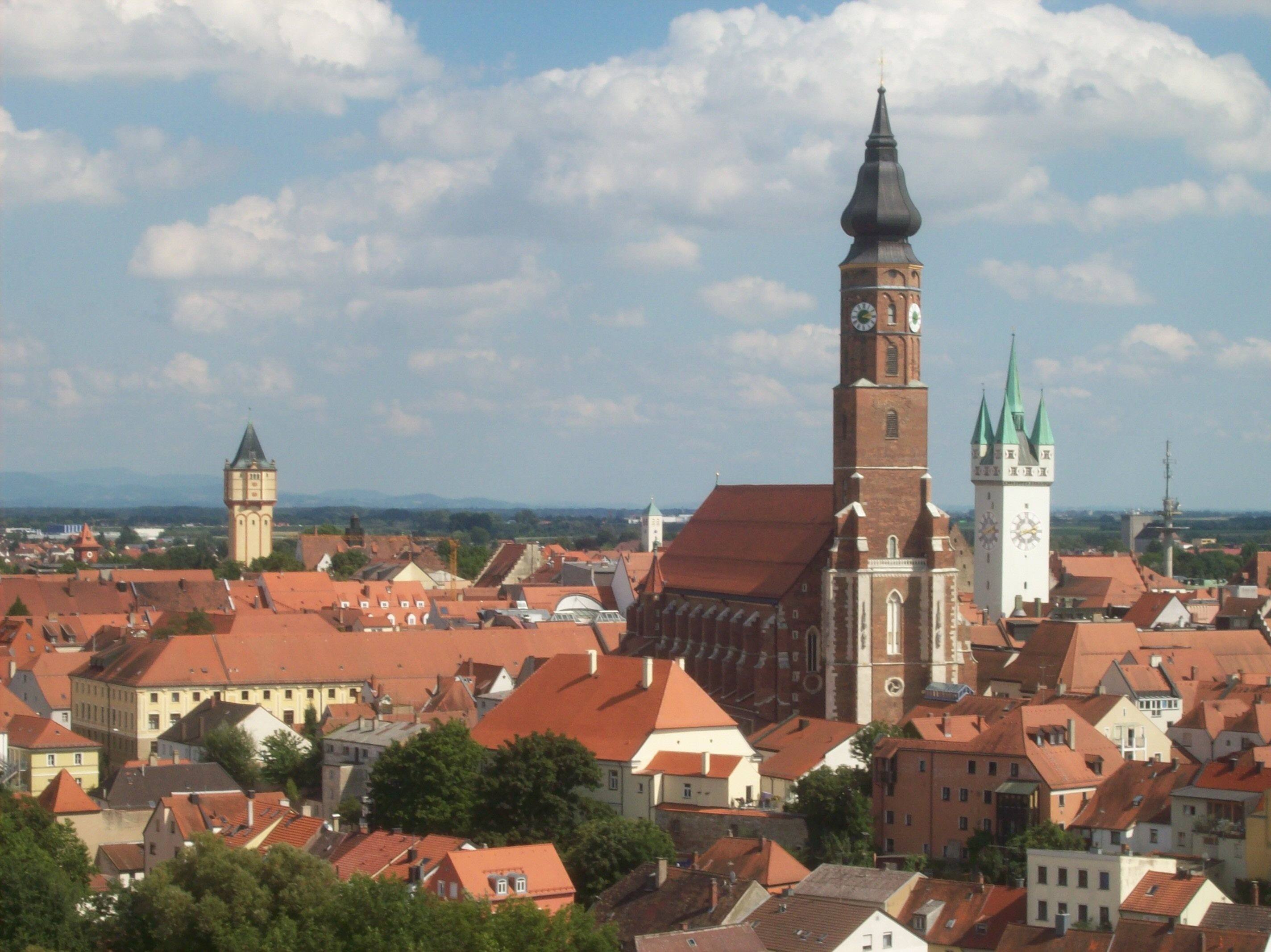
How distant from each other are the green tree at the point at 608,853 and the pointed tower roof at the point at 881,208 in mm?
23523

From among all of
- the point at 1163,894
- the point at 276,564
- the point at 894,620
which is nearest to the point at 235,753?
the point at 894,620

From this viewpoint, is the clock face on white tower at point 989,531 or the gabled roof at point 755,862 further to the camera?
the clock face on white tower at point 989,531

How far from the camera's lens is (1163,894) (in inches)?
2023

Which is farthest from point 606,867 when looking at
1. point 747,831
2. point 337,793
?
point 337,793

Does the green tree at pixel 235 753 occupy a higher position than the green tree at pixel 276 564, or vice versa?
the green tree at pixel 276 564

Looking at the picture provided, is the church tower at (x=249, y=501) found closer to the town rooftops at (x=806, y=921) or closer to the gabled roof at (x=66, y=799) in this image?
the gabled roof at (x=66, y=799)

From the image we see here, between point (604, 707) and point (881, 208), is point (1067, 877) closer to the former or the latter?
point (604, 707)

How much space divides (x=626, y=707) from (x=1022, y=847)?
15.3 m

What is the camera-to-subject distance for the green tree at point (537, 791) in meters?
61.1

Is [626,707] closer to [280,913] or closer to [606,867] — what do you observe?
[606,867]

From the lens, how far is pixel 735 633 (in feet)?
260

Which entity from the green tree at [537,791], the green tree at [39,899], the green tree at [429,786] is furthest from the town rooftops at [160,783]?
the green tree at [39,899]

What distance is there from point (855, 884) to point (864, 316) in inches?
979

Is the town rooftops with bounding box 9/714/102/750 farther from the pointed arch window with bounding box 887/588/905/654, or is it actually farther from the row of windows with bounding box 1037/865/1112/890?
the row of windows with bounding box 1037/865/1112/890
